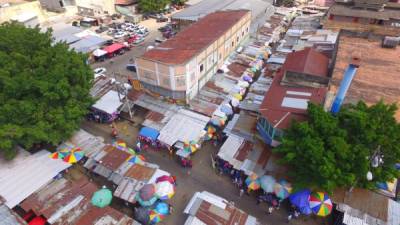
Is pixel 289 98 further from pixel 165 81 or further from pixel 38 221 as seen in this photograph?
pixel 38 221

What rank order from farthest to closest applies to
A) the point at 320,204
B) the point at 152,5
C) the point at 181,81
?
1. the point at 152,5
2. the point at 181,81
3. the point at 320,204

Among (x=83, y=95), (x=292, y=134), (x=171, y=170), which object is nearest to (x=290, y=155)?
(x=292, y=134)

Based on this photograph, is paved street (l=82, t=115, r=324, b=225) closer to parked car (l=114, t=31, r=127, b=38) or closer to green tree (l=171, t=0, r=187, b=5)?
parked car (l=114, t=31, r=127, b=38)

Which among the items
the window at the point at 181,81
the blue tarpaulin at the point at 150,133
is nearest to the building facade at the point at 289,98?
the window at the point at 181,81

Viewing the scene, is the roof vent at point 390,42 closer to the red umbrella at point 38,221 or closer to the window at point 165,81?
the window at point 165,81

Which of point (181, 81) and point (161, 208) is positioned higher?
point (181, 81)

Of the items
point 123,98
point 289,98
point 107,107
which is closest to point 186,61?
point 123,98

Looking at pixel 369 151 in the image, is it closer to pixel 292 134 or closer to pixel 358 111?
pixel 358 111
